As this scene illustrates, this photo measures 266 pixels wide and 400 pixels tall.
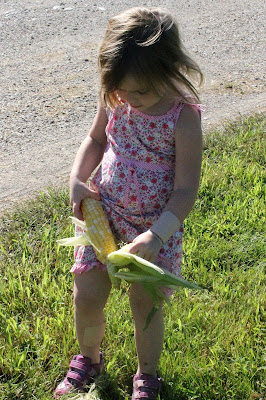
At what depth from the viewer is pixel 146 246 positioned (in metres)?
2.53

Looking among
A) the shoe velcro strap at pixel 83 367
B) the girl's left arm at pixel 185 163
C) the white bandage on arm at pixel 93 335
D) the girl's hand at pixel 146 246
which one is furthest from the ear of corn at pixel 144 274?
the shoe velcro strap at pixel 83 367

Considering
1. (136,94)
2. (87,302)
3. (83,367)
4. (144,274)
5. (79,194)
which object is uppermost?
(136,94)

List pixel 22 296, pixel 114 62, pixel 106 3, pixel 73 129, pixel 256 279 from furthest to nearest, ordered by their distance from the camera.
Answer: pixel 106 3, pixel 73 129, pixel 256 279, pixel 22 296, pixel 114 62

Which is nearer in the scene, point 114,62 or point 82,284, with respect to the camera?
point 114,62

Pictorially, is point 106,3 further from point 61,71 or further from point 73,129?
point 73,129

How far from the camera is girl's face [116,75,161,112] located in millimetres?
2479

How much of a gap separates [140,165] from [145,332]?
2.22 feet

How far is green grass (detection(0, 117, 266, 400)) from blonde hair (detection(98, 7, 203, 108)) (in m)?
1.18

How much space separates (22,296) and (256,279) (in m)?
1.19

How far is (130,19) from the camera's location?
2539 mm

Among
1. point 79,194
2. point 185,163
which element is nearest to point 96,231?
point 79,194

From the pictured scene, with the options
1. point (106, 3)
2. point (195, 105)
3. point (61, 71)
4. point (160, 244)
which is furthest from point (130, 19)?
point (106, 3)

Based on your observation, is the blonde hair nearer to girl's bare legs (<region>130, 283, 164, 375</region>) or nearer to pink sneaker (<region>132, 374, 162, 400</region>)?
girl's bare legs (<region>130, 283, 164, 375</region>)

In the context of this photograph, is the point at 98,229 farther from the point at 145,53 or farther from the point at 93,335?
the point at 145,53
